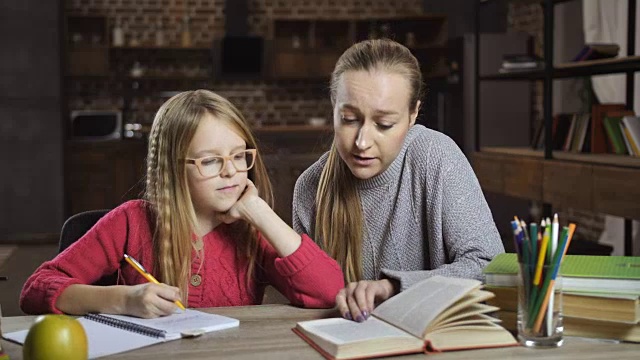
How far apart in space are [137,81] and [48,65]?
55.4 inches

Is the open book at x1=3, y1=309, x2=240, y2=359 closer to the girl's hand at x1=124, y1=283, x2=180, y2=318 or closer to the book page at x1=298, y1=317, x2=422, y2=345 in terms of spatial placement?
the girl's hand at x1=124, y1=283, x2=180, y2=318

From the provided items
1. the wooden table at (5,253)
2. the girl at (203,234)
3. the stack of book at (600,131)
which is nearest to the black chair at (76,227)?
the girl at (203,234)

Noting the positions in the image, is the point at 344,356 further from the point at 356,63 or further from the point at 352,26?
the point at 352,26

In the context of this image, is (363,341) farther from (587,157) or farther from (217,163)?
(587,157)

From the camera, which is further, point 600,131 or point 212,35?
point 212,35

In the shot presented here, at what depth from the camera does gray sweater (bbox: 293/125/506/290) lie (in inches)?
75.4

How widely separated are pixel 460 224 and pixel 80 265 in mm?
821

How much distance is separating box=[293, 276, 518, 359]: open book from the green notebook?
0.10 m

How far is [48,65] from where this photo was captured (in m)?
7.18

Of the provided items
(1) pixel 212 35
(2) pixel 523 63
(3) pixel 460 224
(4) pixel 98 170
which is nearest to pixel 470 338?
(3) pixel 460 224

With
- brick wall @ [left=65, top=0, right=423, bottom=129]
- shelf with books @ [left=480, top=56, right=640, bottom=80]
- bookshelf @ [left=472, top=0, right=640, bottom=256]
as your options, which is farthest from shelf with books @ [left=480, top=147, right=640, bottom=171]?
brick wall @ [left=65, top=0, right=423, bottom=129]

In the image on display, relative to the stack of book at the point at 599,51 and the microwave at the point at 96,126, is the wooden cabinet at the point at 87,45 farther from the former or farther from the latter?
the stack of book at the point at 599,51

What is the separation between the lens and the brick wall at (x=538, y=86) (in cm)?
641

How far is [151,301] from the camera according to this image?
1.52m
